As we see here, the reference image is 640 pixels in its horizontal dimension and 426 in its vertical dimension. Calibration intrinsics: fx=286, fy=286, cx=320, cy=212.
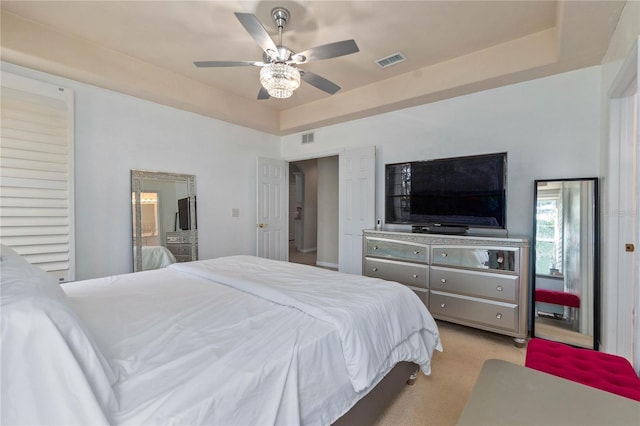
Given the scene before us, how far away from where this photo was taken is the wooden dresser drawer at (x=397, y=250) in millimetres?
3268

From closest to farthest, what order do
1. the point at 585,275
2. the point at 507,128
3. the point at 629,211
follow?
the point at 629,211
the point at 585,275
the point at 507,128

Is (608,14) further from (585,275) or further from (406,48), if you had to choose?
(585,275)

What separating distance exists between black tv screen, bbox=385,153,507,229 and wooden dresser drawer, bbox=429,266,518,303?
556 millimetres

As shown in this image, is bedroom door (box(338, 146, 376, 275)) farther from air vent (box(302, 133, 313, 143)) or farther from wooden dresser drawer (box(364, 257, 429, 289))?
air vent (box(302, 133, 313, 143))

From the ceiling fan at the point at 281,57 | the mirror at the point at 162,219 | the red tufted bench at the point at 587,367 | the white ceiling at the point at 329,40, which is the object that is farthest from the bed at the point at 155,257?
the red tufted bench at the point at 587,367

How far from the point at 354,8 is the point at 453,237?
2.34 meters

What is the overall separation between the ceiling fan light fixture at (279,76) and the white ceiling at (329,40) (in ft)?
1.80

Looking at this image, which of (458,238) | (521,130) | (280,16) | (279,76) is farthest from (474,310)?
(280,16)

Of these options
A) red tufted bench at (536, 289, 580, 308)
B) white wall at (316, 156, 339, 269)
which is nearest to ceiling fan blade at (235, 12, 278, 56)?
red tufted bench at (536, 289, 580, 308)

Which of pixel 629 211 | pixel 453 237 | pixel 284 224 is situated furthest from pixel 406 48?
pixel 284 224

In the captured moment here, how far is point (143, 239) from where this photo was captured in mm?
3480

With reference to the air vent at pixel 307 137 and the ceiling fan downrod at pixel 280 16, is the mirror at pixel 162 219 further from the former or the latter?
the ceiling fan downrod at pixel 280 16

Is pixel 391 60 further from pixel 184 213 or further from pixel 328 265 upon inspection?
pixel 328 265

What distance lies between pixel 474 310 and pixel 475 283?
28 cm
